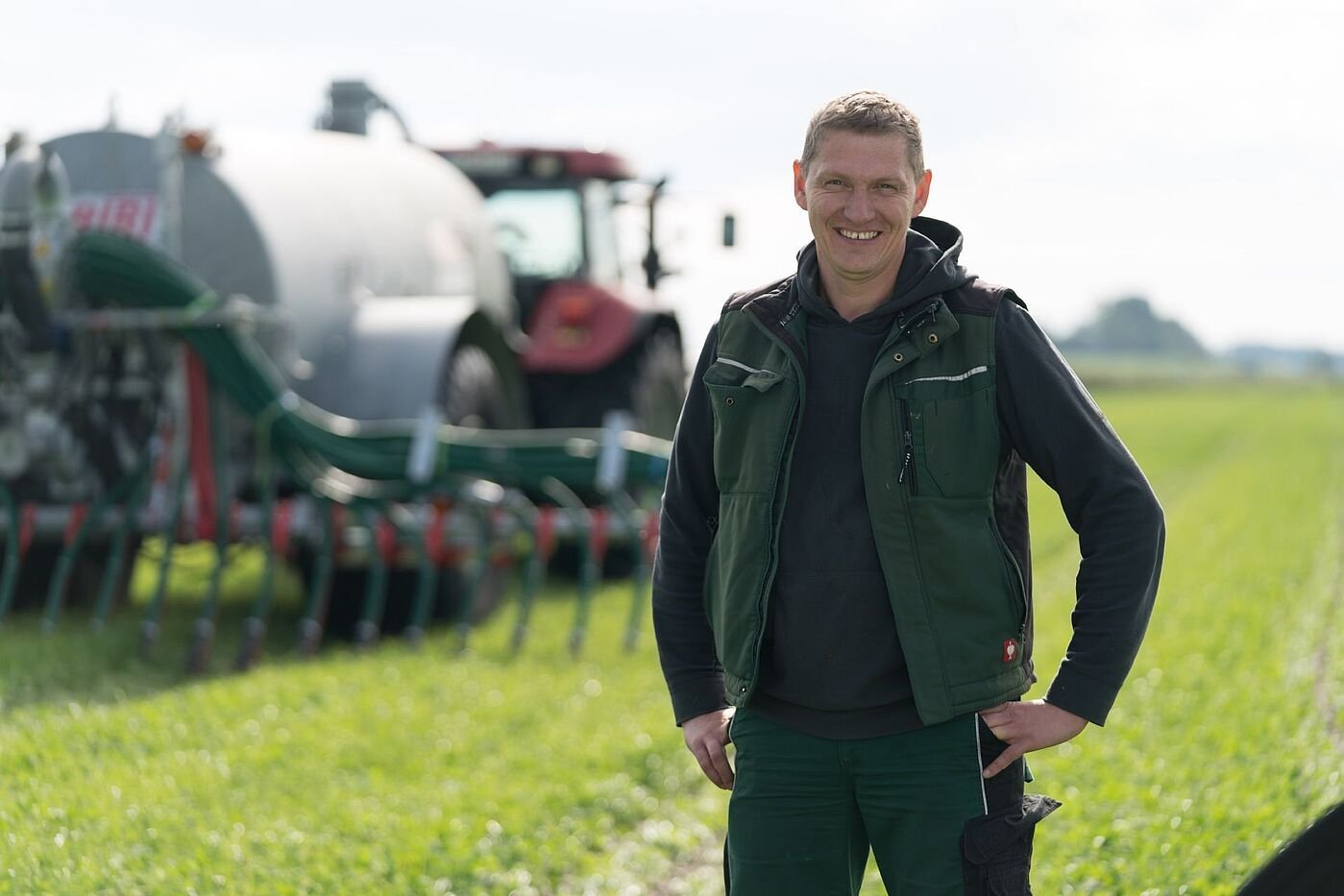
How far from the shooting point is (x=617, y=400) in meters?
10.8

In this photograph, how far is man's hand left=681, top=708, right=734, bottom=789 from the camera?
117 inches

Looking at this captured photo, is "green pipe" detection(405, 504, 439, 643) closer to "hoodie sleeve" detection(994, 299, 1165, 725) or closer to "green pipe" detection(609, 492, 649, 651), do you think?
"green pipe" detection(609, 492, 649, 651)

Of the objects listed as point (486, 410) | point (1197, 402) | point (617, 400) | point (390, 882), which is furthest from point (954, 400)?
point (1197, 402)

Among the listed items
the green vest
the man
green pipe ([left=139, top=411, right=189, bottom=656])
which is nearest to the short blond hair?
the man

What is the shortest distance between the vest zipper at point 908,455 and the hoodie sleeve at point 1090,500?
0.16 metres

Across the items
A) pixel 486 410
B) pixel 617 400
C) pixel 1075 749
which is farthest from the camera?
pixel 617 400

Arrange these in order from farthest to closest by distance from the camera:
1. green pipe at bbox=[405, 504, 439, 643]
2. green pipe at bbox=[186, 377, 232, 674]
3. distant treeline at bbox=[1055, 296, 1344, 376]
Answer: distant treeline at bbox=[1055, 296, 1344, 376] < green pipe at bbox=[405, 504, 439, 643] < green pipe at bbox=[186, 377, 232, 674]

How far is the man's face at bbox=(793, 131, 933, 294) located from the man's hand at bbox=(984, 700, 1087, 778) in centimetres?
77

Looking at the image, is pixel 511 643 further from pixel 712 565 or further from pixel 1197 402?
pixel 1197 402

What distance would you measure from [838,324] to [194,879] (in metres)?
2.67

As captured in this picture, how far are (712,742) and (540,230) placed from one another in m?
8.98

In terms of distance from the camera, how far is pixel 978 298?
9.08 ft

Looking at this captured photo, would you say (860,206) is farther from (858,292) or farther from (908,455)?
(908,455)

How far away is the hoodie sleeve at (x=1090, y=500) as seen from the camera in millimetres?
2686
